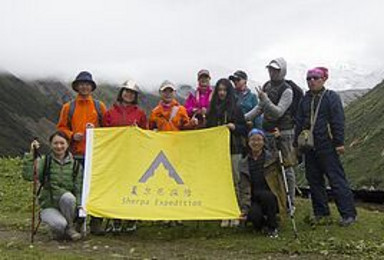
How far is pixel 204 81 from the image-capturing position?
1342cm

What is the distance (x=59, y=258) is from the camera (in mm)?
10000

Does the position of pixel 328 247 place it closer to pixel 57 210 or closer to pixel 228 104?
pixel 228 104

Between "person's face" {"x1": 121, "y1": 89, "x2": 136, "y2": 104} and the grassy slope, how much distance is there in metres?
28.6

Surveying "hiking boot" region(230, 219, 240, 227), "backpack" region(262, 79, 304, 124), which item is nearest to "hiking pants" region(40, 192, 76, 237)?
"hiking boot" region(230, 219, 240, 227)

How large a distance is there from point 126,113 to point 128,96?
16.8 inches

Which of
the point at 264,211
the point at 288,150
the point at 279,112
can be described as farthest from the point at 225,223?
the point at 279,112

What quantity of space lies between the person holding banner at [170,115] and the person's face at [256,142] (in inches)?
58.0

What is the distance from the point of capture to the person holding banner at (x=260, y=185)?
40.2ft

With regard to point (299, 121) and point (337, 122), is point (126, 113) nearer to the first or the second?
point (299, 121)

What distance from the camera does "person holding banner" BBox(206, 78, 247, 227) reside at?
12.8 metres

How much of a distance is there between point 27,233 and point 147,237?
8.95 feet

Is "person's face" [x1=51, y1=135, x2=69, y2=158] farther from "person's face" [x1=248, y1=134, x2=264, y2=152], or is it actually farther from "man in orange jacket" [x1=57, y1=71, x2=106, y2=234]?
"person's face" [x1=248, y1=134, x2=264, y2=152]

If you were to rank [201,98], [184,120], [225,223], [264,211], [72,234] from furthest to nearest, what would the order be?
[201,98]
[184,120]
[225,223]
[264,211]
[72,234]

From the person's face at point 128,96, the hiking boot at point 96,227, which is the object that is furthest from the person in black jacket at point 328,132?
the hiking boot at point 96,227
